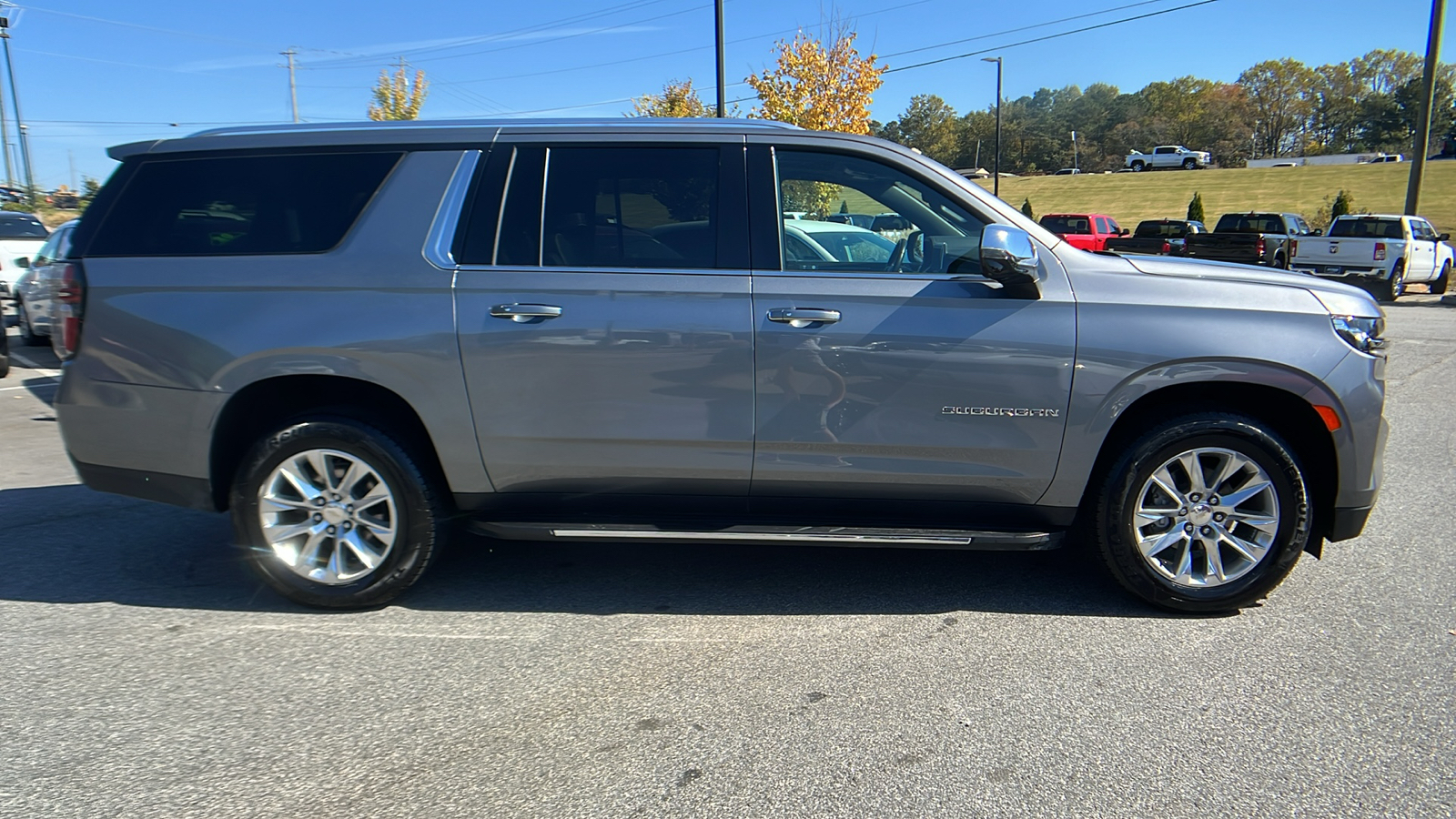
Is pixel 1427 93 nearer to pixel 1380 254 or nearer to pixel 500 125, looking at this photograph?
pixel 1380 254

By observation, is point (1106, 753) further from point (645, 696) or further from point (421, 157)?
point (421, 157)

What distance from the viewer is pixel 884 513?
388cm

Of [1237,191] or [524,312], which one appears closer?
[524,312]

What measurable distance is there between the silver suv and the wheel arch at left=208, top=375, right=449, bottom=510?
0.02 metres

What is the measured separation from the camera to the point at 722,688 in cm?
328

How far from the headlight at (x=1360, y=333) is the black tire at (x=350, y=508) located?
12.4ft

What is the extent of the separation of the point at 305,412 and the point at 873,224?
101 inches

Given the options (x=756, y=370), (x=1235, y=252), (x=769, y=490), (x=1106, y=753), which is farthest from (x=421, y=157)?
(x=1235, y=252)

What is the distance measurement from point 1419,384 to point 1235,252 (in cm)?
1416

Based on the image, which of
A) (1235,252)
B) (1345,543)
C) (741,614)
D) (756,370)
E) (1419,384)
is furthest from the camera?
(1235,252)

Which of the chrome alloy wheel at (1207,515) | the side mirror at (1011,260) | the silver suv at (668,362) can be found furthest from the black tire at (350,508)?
the chrome alloy wheel at (1207,515)

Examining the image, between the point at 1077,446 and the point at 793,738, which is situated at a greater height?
the point at 1077,446

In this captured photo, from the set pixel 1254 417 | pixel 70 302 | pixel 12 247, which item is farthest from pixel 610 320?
pixel 12 247

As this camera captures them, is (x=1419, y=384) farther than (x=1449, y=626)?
Yes
